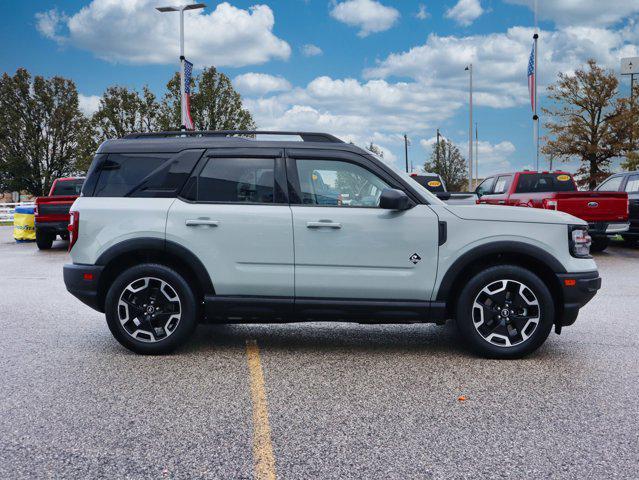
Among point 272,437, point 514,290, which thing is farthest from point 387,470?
Answer: point 514,290

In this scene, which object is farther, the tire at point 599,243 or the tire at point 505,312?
the tire at point 599,243

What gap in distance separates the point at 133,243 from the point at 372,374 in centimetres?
236

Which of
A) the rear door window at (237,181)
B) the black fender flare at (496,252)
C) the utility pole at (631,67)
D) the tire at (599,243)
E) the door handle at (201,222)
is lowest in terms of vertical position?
the tire at (599,243)

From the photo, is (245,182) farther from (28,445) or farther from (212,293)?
(28,445)

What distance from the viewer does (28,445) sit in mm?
3779

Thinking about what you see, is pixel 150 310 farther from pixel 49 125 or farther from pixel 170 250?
pixel 49 125

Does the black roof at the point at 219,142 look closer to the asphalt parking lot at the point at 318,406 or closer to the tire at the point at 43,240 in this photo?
the asphalt parking lot at the point at 318,406

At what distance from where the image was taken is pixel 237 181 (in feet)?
19.0

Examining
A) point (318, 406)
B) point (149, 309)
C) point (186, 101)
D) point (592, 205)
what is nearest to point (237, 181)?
point (149, 309)

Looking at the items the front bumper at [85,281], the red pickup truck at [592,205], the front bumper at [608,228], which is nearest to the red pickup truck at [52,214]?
the red pickup truck at [592,205]

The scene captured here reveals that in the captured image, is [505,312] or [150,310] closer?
[505,312]

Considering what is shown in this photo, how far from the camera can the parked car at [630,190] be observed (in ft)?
52.2

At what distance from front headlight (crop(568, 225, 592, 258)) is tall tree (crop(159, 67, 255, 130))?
40841 millimetres

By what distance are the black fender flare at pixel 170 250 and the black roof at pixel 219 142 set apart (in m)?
0.84
